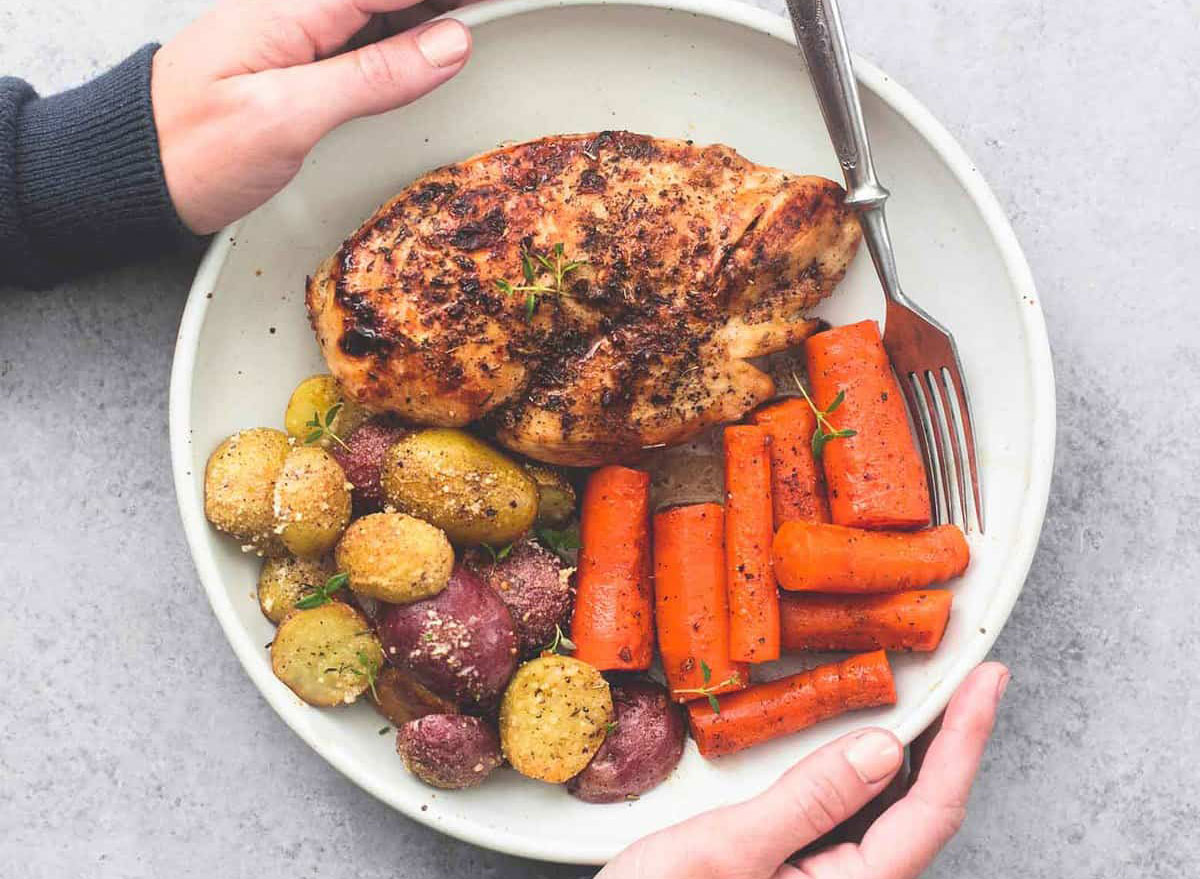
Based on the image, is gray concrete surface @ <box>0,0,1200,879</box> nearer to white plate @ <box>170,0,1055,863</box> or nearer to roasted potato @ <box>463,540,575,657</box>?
white plate @ <box>170,0,1055,863</box>

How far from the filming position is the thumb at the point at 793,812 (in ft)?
5.28

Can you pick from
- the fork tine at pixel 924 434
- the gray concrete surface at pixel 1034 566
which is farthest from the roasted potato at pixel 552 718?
the fork tine at pixel 924 434

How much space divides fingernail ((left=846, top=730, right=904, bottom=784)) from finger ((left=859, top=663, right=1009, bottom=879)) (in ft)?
0.32

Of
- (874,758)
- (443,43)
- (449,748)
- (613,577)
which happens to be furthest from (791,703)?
(443,43)

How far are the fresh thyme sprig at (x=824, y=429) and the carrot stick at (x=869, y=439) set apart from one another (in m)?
0.01

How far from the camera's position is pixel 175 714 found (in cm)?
205

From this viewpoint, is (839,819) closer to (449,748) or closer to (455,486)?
(449,748)

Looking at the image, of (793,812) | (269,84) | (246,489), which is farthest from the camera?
(246,489)

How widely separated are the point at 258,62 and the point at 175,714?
47.8 inches

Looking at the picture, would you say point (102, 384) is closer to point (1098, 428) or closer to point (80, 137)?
point (80, 137)

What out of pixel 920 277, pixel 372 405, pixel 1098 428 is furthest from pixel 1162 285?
pixel 372 405

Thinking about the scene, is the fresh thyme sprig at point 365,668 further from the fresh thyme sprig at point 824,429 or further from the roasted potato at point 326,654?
the fresh thyme sprig at point 824,429

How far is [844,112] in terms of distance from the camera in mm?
1781

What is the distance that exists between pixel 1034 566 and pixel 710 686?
0.69 metres
